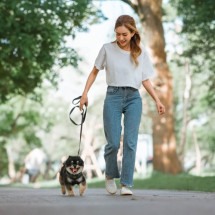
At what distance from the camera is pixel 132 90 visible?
8289 mm

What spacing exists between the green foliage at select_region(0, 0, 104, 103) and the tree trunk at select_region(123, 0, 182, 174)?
1861mm

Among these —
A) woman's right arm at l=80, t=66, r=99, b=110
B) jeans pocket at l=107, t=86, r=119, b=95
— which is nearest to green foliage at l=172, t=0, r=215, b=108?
woman's right arm at l=80, t=66, r=99, b=110

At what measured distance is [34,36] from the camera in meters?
18.6

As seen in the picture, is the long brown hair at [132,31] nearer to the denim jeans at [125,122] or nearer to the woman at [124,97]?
the woman at [124,97]

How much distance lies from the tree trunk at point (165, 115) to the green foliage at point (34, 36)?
6.10ft

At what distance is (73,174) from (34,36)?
9.59m

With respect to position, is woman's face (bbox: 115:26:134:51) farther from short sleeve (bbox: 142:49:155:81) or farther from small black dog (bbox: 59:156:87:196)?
small black dog (bbox: 59:156:87:196)

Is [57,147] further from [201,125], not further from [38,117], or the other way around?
[38,117]

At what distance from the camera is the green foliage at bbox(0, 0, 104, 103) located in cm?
1772

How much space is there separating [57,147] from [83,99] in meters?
69.5

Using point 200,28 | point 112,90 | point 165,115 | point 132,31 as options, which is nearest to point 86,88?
point 112,90

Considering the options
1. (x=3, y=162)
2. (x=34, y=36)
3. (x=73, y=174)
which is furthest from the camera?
(x=3, y=162)

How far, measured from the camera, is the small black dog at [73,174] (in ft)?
31.1

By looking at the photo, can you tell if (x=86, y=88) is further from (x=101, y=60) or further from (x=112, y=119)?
(x=112, y=119)
